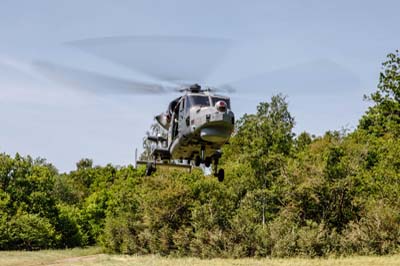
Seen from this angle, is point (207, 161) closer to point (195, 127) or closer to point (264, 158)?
point (195, 127)

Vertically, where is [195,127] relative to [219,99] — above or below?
below

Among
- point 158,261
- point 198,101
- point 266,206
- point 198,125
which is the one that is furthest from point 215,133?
point 266,206

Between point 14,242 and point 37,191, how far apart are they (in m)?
4.80

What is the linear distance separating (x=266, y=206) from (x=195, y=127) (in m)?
18.8

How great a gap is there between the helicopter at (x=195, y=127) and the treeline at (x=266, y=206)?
45.2ft

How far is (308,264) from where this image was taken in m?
23.2

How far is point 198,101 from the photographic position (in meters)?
14.2

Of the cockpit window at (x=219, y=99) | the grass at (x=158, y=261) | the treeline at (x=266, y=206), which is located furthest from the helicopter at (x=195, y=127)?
the treeline at (x=266, y=206)

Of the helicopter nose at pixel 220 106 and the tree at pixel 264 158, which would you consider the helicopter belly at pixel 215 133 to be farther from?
the tree at pixel 264 158

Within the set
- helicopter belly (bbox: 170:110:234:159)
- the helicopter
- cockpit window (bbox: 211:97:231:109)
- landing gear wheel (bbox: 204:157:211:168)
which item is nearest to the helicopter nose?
the helicopter

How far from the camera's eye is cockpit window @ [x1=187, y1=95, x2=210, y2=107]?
1411 centimetres

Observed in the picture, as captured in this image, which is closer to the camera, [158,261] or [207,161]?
[207,161]

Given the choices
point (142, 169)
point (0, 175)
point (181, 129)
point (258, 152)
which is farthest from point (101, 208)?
point (181, 129)

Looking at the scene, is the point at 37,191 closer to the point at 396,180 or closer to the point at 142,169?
the point at 142,169
